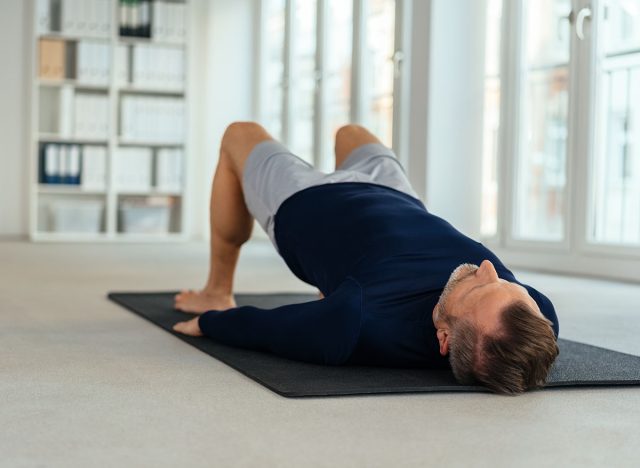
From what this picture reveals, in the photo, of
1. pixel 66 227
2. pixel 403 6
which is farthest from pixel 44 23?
pixel 403 6

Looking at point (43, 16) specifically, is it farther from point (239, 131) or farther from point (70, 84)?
point (239, 131)

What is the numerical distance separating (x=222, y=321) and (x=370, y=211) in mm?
350

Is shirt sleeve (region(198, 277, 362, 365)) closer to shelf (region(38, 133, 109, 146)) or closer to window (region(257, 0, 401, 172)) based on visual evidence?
window (region(257, 0, 401, 172))

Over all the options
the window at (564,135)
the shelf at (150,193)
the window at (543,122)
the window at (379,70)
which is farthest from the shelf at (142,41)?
the window at (543,122)

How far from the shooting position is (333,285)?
6.15 feet

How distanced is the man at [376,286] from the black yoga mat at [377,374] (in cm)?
2

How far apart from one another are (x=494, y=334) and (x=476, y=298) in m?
0.07

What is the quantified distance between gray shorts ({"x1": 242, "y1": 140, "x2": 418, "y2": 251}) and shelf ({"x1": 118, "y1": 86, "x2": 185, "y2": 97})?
4456 millimetres

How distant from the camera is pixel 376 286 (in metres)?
1.70

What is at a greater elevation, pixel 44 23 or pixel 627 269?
pixel 44 23

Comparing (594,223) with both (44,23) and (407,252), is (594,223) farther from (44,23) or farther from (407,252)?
(44,23)

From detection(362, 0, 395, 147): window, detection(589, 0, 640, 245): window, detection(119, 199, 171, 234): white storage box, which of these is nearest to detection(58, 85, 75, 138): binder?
detection(119, 199, 171, 234): white storage box

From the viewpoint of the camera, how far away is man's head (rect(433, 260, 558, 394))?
58.2 inches

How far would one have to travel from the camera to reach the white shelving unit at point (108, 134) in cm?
655
